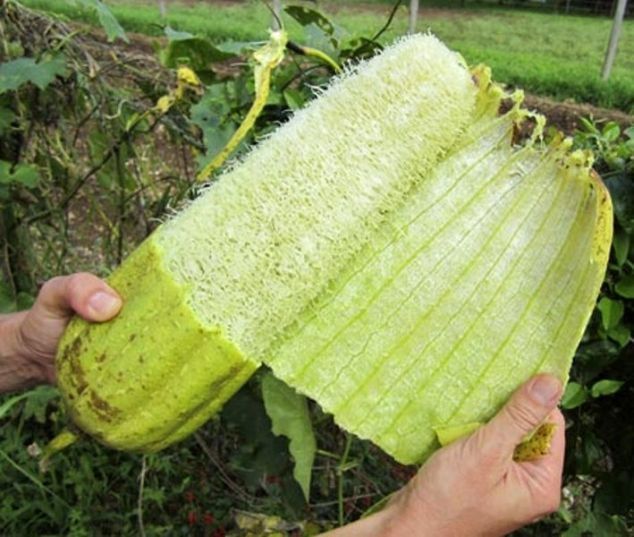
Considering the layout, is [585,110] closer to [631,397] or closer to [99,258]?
[99,258]

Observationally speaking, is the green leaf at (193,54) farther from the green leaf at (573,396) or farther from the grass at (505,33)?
the grass at (505,33)

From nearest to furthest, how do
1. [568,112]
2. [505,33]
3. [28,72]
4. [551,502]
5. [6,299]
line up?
[551,502]
[28,72]
[6,299]
[568,112]
[505,33]

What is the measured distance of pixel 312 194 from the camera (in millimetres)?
782

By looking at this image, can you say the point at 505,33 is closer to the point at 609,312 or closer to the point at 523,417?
the point at 609,312

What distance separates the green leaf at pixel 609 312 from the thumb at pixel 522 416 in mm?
263

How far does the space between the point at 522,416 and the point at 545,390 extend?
0.04 meters

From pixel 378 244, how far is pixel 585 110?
780 cm

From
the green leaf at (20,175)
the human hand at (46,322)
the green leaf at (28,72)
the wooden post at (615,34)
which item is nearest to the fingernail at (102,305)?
the human hand at (46,322)

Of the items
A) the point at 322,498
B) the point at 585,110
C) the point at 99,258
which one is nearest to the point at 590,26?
the point at 585,110

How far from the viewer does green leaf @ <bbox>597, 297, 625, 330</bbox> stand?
1018 mm

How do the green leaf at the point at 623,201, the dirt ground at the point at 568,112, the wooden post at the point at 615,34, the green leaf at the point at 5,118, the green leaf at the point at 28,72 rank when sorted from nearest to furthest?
the green leaf at the point at 623,201
the green leaf at the point at 28,72
the green leaf at the point at 5,118
the dirt ground at the point at 568,112
the wooden post at the point at 615,34

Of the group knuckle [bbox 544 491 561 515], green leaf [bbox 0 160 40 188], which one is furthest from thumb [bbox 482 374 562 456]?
green leaf [bbox 0 160 40 188]

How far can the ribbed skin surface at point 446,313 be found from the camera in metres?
0.83

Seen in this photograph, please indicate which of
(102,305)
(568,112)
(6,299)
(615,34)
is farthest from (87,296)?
(615,34)
